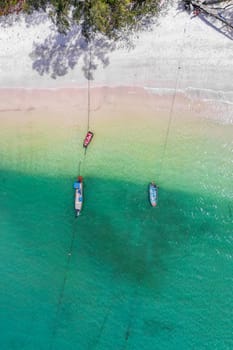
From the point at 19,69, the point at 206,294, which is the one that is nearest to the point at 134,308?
the point at 206,294

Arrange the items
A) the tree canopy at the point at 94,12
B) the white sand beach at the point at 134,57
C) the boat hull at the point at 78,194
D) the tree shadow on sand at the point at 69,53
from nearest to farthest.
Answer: the tree canopy at the point at 94,12 → the white sand beach at the point at 134,57 → the tree shadow on sand at the point at 69,53 → the boat hull at the point at 78,194

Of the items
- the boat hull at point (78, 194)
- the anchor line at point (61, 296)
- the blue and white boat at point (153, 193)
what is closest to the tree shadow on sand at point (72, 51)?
the boat hull at point (78, 194)

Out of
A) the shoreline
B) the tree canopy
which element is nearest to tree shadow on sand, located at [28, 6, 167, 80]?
the tree canopy

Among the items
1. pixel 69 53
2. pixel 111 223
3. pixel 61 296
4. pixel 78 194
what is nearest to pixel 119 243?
pixel 111 223

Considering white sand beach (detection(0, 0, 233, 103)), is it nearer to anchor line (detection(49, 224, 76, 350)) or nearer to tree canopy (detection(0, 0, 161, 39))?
tree canopy (detection(0, 0, 161, 39))

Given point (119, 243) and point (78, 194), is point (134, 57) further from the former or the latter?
point (119, 243)

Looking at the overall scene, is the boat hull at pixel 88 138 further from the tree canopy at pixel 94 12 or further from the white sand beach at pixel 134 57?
the tree canopy at pixel 94 12
